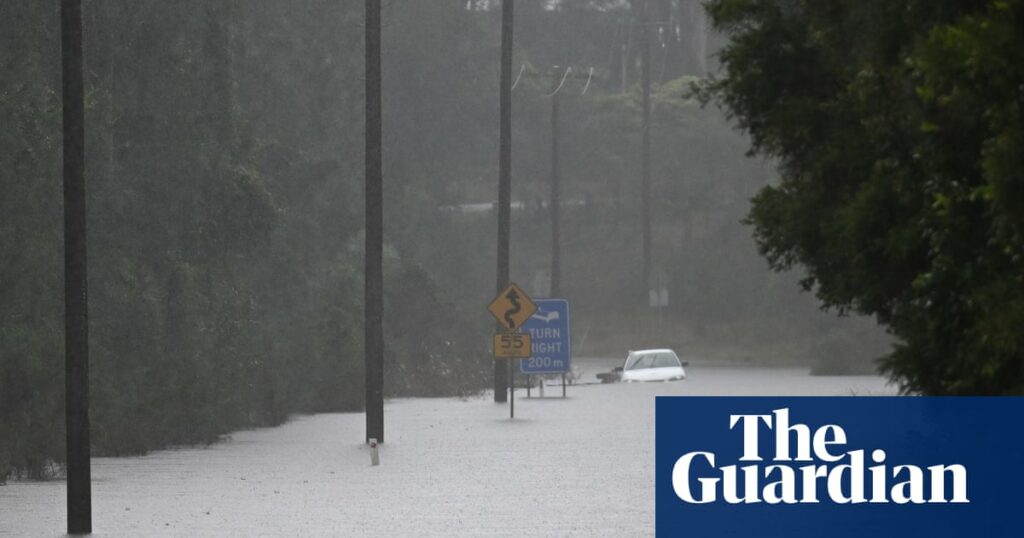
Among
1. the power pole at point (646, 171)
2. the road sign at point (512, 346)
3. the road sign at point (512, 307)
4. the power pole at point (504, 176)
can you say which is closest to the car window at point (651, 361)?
the power pole at point (504, 176)

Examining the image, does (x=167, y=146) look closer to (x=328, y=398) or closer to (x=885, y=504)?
(x=328, y=398)

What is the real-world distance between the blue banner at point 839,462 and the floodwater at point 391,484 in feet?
19.9

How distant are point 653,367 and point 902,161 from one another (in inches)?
1831

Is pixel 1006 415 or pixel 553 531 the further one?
pixel 553 531

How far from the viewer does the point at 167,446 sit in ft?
113

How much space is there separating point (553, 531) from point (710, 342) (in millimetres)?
73647

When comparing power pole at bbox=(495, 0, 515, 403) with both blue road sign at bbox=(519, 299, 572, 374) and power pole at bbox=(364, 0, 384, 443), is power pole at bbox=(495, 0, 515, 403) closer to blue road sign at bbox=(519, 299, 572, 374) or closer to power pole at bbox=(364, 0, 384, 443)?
blue road sign at bbox=(519, 299, 572, 374)

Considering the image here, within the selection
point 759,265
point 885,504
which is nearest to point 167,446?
point 885,504

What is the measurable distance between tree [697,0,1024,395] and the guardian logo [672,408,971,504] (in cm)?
52

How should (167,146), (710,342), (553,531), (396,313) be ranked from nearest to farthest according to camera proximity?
(553,531), (167,146), (396,313), (710,342)

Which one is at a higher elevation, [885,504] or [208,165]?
[208,165]

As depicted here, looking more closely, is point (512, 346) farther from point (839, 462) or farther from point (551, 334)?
point (839, 462)

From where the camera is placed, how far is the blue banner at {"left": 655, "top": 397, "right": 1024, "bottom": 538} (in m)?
11.8

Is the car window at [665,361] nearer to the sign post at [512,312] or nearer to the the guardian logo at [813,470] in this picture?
the sign post at [512,312]
